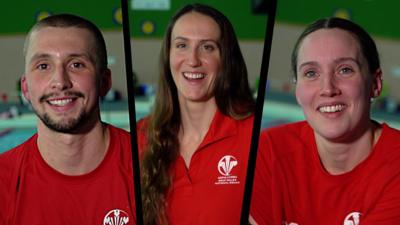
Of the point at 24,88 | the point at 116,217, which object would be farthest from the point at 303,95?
the point at 24,88

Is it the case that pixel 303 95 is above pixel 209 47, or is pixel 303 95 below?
below

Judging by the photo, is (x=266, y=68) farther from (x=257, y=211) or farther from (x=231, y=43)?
(x=257, y=211)

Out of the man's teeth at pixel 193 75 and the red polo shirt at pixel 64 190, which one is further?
the red polo shirt at pixel 64 190

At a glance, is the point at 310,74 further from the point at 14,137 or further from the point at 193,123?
the point at 14,137

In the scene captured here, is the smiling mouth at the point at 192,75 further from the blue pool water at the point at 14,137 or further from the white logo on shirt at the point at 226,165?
the blue pool water at the point at 14,137

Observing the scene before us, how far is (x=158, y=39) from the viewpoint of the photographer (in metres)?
1.39

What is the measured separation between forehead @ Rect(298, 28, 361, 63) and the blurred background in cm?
7

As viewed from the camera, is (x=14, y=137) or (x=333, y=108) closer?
(x=333, y=108)

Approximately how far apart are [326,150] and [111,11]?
2.71ft

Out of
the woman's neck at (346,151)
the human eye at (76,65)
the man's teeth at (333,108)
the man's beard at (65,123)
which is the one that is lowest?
the woman's neck at (346,151)

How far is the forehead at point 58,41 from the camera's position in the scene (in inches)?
52.7

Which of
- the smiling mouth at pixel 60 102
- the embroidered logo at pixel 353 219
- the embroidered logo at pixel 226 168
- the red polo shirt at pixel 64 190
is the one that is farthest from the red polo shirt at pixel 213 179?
the embroidered logo at pixel 353 219

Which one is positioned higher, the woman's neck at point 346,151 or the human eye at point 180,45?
the human eye at point 180,45

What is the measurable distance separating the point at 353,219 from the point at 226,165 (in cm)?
43
